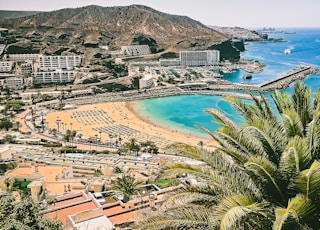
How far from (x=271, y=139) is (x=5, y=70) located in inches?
2862

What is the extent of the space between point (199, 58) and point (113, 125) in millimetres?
56769

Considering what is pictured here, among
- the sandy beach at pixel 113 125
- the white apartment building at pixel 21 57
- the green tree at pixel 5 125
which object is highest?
the white apartment building at pixel 21 57

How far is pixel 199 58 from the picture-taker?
9312 centimetres

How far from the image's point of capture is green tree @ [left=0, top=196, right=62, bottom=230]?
544 cm

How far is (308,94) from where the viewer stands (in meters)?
5.47

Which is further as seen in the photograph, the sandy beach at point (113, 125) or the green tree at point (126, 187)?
the sandy beach at point (113, 125)

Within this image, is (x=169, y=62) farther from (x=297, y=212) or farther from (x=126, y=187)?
(x=297, y=212)

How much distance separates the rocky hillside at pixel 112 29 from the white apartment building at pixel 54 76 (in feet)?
73.0

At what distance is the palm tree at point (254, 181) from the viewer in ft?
11.0

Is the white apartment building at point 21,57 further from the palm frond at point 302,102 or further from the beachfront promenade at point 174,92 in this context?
the palm frond at point 302,102

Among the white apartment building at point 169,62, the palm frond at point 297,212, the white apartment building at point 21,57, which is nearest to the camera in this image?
the palm frond at point 297,212

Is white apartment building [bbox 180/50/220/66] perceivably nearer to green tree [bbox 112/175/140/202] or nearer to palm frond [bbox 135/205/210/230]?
green tree [bbox 112/175/140/202]

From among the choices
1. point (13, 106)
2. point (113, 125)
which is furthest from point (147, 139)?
point (13, 106)

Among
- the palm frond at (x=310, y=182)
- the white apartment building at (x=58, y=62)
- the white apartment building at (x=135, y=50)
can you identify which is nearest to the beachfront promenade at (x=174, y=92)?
the white apartment building at (x=58, y=62)
